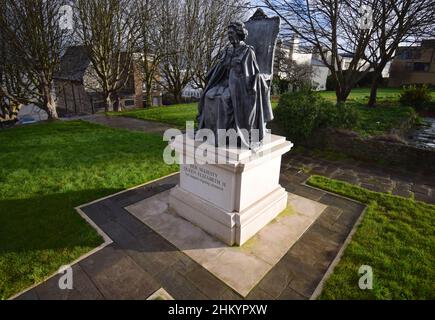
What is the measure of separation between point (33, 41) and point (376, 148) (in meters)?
14.5

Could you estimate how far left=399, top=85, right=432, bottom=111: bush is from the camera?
15.9 m

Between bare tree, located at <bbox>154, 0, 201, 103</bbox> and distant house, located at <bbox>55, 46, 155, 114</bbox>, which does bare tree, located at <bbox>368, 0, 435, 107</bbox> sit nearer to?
bare tree, located at <bbox>154, 0, 201, 103</bbox>

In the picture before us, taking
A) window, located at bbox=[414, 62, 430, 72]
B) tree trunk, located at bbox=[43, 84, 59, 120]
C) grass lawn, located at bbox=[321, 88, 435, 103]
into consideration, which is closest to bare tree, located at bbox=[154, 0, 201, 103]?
tree trunk, located at bbox=[43, 84, 59, 120]

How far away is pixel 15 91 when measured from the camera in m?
14.6

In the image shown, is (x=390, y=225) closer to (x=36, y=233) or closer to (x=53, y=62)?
(x=36, y=233)

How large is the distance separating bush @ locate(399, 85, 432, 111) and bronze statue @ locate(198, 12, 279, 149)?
54.8 ft

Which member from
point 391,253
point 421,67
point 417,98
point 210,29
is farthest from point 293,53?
point 421,67

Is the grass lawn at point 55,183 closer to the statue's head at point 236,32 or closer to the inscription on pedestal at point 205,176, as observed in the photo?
the inscription on pedestal at point 205,176

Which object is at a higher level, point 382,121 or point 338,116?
point 338,116

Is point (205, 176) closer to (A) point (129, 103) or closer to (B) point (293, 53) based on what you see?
(B) point (293, 53)

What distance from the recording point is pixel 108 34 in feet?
51.1

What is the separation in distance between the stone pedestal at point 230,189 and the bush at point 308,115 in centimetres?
474
